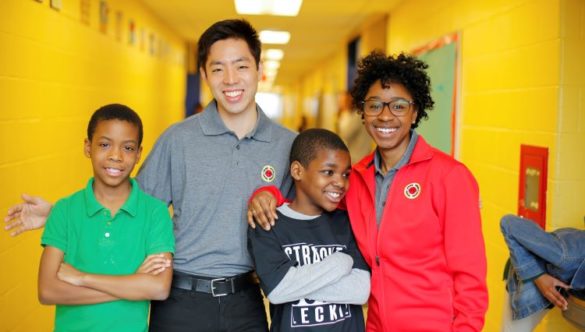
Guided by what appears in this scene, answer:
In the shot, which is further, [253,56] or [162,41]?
[162,41]

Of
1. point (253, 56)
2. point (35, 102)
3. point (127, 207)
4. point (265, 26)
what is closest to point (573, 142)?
point (253, 56)

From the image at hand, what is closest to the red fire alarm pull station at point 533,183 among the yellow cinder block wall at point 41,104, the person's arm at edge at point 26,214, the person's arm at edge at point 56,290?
the person's arm at edge at point 56,290

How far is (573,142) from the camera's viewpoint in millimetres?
2682

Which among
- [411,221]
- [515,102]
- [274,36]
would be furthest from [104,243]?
[274,36]

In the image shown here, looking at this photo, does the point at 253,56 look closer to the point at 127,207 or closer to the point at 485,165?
the point at 127,207

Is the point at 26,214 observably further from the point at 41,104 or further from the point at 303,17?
the point at 303,17

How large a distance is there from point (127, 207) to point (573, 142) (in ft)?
6.61

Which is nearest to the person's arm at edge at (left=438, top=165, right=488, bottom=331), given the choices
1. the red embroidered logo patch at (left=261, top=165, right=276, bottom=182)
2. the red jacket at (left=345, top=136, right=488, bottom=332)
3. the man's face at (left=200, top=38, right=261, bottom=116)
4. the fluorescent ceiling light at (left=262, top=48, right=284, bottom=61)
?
the red jacket at (left=345, top=136, right=488, bottom=332)

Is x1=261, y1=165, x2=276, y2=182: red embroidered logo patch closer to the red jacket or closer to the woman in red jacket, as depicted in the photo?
the woman in red jacket

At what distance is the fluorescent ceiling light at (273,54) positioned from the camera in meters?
10.5

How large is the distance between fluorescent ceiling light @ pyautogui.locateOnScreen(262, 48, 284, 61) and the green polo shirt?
882cm

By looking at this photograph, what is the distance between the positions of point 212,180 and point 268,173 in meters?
0.19

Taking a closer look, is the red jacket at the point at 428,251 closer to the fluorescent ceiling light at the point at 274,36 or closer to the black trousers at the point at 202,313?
the black trousers at the point at 202,313

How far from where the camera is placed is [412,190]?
1800 mm
